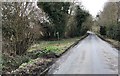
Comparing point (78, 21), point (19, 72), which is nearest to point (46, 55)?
point (19, 72)

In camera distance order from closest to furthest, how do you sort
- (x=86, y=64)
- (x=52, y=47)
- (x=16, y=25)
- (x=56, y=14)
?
(x=86, y=64)
(x=16, y=25)
(x=52, y=47)
(x=56, y=14)

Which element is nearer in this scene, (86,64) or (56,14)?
(86,64)

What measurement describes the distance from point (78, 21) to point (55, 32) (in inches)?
765

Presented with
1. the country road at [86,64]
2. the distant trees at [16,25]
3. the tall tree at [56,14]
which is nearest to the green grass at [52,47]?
the country road at [86,64]

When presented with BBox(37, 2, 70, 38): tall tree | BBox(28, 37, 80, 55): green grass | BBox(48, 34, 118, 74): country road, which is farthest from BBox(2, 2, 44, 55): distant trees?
BBox(37, 2, 70, 38): tall tree

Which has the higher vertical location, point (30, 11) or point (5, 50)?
point (30, 11)

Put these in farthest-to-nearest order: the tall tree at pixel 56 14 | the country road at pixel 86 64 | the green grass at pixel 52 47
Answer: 1. the tall tree at pixel 56 14
2. the green grass at pixel 52 47
3. the country road at pixel 86 64

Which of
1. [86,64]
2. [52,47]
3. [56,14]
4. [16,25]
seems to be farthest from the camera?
[56,14]

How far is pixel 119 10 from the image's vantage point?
40.6 m

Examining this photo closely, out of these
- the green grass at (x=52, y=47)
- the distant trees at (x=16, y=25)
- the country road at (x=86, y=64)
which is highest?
the distant trees at (x=16, y=25)

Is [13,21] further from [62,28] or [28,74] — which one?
[62,28]

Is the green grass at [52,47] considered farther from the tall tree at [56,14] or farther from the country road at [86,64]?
the tall tree at [56,14]

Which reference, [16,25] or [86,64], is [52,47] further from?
[86,64]

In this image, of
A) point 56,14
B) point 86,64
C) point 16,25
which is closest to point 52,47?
point 16,25
